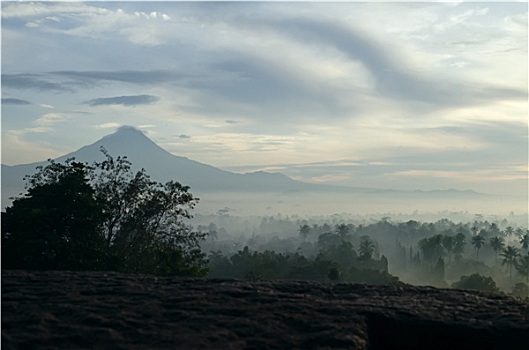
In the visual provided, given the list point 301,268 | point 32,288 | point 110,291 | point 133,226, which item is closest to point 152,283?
point 110,291

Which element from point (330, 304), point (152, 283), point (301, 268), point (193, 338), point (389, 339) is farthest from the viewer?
point (301, 268)

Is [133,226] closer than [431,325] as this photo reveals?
No

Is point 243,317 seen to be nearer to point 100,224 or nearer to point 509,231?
point 100,224

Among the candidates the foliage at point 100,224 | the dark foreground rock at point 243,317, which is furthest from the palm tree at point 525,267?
the dark foreground rock at point 243,317

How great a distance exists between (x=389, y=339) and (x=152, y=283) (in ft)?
7.48

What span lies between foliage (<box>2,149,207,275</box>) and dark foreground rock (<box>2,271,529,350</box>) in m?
6.51

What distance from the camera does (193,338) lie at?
3.91 metres

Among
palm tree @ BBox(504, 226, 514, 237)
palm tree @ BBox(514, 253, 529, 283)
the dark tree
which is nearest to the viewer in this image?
the dark tree

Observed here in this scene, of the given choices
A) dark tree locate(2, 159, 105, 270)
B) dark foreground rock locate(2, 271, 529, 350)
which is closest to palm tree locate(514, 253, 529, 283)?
dark tree locate(2, 159, 105, 270)

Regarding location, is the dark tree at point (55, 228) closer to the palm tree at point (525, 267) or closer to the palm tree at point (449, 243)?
the palm tree at point (525, 267)

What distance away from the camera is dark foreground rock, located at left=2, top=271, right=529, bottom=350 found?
12.9 feet

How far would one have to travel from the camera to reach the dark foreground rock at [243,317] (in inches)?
155

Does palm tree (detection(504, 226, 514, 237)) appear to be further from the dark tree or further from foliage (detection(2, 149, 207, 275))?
the dark tree

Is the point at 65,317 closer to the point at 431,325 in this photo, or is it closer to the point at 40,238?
the point at 431,325
